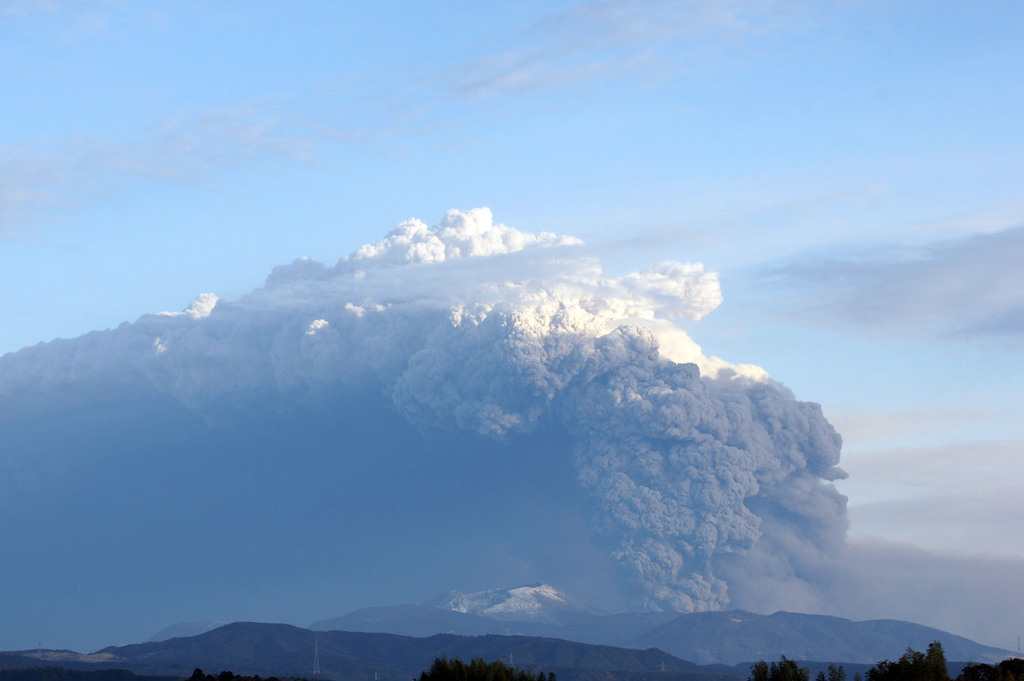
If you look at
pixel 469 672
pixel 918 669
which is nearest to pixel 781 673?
pixel 918 669

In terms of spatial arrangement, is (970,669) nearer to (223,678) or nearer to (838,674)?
(838,674)

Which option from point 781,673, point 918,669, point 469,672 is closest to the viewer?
point 469,672

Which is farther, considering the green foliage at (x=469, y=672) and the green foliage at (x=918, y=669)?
the green foliage at (x=918, y=669)

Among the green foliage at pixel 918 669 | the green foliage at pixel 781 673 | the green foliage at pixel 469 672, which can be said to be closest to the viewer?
the green foliage at pixel 469 672

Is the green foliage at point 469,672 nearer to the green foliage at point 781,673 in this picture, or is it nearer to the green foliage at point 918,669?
the green foliage at point 781,673

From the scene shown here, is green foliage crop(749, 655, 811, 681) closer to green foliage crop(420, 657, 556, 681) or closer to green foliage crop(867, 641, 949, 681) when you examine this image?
green foliage crop(867, 641, 949, 681)

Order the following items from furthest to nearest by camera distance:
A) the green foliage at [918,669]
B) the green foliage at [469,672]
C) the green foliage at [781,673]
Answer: the green foliage at [918,669] → the green foliage at [781,673] → the green foliage at [469,672]

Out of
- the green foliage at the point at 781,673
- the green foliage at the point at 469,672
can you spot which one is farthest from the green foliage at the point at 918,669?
the green foliage at the point at 469,672

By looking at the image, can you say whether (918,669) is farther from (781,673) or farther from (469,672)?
(469,672)
